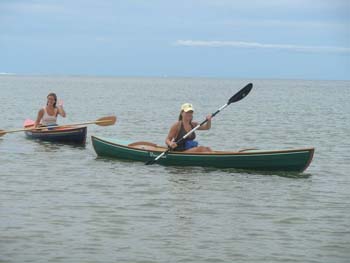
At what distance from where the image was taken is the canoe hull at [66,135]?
1945 cm

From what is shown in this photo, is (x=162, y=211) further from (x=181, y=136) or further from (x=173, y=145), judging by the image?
(x=181, y=136)

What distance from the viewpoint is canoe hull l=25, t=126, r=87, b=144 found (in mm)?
19453

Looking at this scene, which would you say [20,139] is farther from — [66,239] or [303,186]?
[66,239]

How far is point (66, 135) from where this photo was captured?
19.5 m

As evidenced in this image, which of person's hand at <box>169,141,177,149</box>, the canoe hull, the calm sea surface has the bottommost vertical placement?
the calm sea surface

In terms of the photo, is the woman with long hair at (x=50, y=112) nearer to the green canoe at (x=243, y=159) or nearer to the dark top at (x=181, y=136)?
the green canoe at (x=243, y=159)

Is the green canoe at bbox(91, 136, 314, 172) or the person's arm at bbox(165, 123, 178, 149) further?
the person's arm at bbox(165, 123, 178, 149)

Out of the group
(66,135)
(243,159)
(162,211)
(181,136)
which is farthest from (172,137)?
(66,135)

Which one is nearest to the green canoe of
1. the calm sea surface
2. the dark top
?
the calm sea surface

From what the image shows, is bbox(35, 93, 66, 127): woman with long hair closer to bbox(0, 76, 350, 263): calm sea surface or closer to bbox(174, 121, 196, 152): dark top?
bbox(0, 76, 350, 263): calm sea surface

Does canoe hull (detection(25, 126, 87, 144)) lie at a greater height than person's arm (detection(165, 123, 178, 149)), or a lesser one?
lesser

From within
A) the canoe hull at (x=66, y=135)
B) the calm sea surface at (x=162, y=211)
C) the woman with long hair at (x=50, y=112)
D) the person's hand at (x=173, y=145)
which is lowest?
the calm sea surface at (x=162, y=211)

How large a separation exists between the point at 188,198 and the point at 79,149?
7246 millimetres

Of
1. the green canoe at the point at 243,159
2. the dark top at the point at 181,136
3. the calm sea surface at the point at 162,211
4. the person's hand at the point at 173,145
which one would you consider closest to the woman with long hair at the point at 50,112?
the calm sea surface at the point at 162,211
